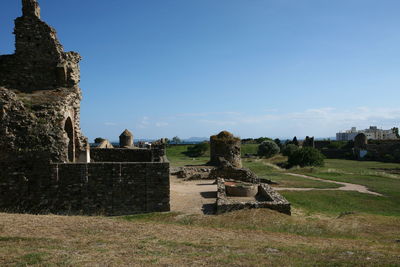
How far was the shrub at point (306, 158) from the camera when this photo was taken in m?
43.6

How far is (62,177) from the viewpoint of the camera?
39.7ft

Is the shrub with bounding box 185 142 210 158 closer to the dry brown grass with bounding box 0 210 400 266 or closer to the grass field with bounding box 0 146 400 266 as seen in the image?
the grass field with bounding box 0 146 400 266

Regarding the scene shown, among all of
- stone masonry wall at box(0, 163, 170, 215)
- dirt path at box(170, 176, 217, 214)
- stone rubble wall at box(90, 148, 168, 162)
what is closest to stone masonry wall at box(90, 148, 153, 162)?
stone rubble wall at box(90, 148, 168, 162)

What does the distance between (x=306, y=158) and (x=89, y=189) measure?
36812 millimetres

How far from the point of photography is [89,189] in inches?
484

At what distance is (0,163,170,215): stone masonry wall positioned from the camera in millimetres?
11883

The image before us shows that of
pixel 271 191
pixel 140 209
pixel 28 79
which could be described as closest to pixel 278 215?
pixel 271 191

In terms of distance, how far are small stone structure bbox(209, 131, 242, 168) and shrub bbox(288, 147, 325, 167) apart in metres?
14.0

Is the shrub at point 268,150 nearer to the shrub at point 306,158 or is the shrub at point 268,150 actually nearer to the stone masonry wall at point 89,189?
the shrub at point 306,158

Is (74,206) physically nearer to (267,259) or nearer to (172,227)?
(172,227)

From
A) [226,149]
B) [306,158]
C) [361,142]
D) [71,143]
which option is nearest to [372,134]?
[361,142]

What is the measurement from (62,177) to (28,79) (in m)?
6.43

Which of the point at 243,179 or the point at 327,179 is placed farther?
the point at 327,179

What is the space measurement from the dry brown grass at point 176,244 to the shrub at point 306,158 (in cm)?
3272
